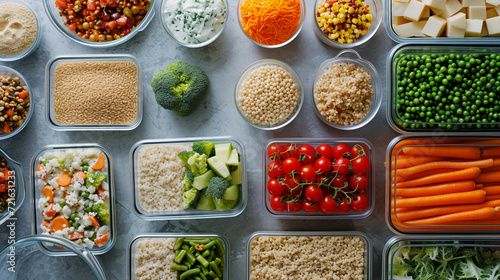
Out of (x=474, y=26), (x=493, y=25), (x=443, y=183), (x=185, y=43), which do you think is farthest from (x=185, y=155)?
(x=493, y=25)

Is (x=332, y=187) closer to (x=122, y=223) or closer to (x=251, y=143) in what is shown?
(x=251, y=143)

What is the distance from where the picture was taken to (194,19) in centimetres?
222

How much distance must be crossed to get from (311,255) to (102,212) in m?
1.18

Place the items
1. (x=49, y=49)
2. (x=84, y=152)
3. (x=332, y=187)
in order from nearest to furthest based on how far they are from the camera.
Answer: (x=332, y=187) < (x=84, y=152) < (x=49, y=49)

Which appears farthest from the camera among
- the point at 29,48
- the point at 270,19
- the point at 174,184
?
the point at 29,48

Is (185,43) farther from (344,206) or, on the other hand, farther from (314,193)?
(344,206)

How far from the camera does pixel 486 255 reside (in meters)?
2.18

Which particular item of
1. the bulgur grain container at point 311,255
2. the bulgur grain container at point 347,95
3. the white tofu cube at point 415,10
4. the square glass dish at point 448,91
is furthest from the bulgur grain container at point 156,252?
the white tofu cube at point 415,10

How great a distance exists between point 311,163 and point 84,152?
1.28 meters

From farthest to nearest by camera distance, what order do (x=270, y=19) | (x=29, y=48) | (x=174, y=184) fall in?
(x=29, y=48) → (x=174, y=184) → (x=270, y=19)

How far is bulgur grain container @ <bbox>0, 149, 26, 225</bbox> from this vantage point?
2322mm

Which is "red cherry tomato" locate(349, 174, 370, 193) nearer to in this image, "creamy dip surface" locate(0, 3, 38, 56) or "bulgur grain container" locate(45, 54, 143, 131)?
"bulgur grain container" locate(45, 54, 143, 131)

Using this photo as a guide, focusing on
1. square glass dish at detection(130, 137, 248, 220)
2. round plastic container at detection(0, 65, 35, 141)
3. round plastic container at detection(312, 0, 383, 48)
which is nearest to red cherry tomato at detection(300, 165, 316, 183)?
square glass dish at detection(130, 137, 248, 220)

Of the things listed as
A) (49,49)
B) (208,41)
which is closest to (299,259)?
A: (208,41)
